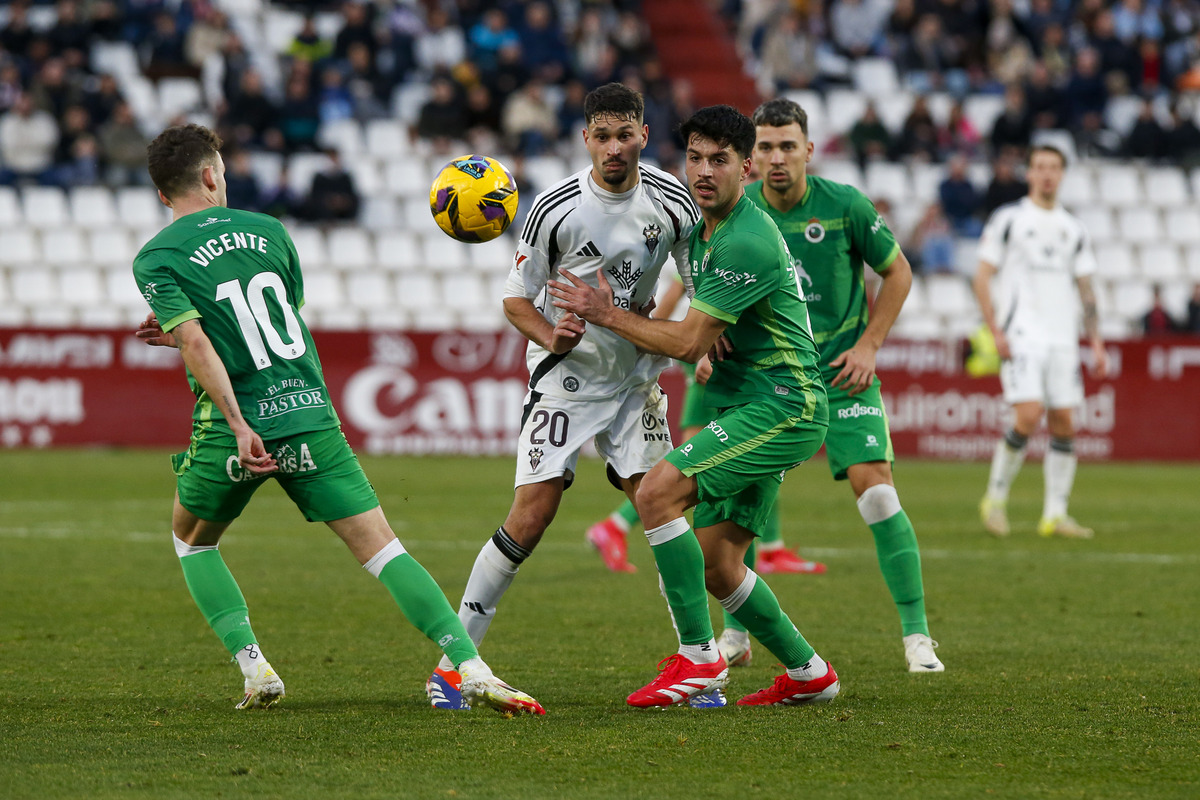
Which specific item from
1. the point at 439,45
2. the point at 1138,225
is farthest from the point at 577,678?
the point at 1138,225

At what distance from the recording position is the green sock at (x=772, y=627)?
5371 millimetres

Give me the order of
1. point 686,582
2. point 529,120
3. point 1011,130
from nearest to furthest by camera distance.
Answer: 1. point 686,582
2. point 529,120
3. point 1011,130

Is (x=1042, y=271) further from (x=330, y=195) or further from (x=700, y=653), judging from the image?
(x=330, y=195)

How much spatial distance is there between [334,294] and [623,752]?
15.2 metres

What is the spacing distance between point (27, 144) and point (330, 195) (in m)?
4.09

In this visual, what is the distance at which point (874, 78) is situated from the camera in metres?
23.7

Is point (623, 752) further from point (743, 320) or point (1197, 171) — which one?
point (1197, 171)

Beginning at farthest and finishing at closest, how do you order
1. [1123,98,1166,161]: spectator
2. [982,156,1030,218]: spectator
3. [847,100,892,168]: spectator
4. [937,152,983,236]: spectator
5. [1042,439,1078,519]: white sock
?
[1123,98,1166,161]: spectator < [847,100,892,168]: spectator < [937,152,983,236]: spectator < [982,156,1030,218]: spectator < [1042,439,1078,519]: white sock

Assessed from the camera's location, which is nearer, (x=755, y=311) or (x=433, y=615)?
(x=433, y=615)

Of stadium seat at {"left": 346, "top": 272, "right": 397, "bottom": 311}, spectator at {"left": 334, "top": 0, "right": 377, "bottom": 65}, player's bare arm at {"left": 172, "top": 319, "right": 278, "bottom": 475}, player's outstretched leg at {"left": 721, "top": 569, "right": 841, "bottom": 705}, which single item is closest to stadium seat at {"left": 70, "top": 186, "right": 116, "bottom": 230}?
stadium seat at {"left": 346, "top": 272, "right": 397, "bottom": 311}

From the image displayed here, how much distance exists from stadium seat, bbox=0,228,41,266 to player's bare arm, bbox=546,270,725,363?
15677 millimetres

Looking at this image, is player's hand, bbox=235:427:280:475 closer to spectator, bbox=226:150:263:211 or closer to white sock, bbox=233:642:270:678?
white sock, bbox=233:642:270:678

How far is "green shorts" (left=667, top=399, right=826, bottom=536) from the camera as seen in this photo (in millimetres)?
5285

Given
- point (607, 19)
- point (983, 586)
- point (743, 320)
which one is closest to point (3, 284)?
point (607, 19)
